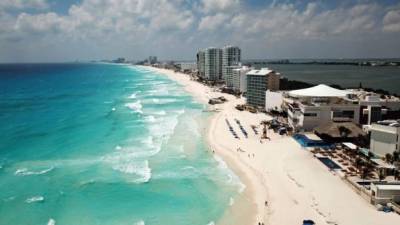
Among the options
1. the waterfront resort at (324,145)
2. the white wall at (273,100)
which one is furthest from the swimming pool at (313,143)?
the white wall at (273,100)

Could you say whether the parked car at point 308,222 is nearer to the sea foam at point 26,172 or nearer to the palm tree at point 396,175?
the palm tree at point 396,175

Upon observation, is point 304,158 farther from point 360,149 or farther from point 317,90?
point 317,90

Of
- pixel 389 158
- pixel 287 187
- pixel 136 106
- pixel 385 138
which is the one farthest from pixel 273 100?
pixel 287 187

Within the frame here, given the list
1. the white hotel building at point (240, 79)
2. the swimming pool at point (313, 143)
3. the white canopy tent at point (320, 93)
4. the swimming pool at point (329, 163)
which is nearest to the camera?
the swimming pool at point (329, 163)

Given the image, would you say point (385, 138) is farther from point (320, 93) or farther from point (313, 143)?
point (320, 93)

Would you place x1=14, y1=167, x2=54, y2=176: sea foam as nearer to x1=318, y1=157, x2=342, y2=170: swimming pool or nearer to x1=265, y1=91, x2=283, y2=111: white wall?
x1=318, y1=157, x2=342, y2=170: swimming pool

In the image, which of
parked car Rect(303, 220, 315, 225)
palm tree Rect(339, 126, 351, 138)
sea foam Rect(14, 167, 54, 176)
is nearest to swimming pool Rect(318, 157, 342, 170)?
palm tree Rect(339, 126, 351, 138)

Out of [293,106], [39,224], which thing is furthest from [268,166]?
[39,224]
